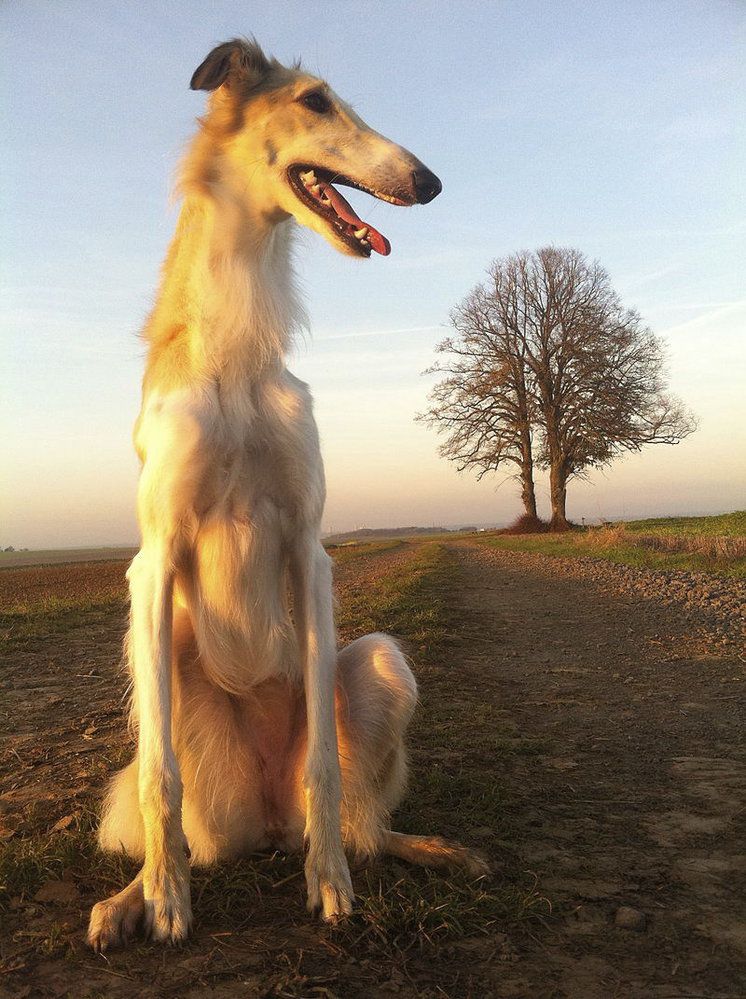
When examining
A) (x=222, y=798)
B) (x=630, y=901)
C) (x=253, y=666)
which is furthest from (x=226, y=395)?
(x=630, y=901)

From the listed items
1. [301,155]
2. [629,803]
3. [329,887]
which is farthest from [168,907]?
[301,155]

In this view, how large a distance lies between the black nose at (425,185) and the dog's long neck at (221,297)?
20.8 inches

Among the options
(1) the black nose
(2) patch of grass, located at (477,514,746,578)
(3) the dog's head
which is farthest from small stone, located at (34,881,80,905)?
(2) patch of grass, located at (477,514,746,578)

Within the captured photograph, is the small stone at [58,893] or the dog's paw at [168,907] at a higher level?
the dog's paw at [168,907]

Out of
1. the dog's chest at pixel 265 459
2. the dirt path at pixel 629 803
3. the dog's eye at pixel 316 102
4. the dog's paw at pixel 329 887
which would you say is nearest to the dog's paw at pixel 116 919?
the dog's paw at pixel 329 887

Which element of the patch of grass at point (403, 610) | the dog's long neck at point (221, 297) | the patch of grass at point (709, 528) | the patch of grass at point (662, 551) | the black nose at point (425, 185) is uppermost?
the black nose at point (425, 185)

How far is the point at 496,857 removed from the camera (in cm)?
250

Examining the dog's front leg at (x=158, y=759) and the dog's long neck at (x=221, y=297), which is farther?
the dog's long neck at (x=221, y=297)

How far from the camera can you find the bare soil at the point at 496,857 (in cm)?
180

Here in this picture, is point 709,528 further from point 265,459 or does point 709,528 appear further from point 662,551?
point 265,459

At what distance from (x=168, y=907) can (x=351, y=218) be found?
7.46 feet

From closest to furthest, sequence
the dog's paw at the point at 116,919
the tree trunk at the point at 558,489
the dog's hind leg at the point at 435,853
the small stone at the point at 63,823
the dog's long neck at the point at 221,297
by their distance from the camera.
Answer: the dog's paw at the point at 116,919, the dog's hind leg at the point at 435,853, the dog's long neck at the point at 221,297, the small stone at the point at 63,823, the tree trunk at the point at 558,489

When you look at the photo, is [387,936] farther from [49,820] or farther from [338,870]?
[49,820]

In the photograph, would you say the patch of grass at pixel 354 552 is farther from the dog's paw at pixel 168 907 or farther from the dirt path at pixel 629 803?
the dog's paw at pixel 168 907
